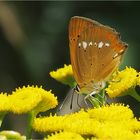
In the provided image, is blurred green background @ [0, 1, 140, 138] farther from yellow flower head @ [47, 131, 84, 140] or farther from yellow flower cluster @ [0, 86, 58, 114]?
yellow flower head @ [47, 131, 84, 140]

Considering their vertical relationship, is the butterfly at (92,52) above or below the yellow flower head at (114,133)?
above

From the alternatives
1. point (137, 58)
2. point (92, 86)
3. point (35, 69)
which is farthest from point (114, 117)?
point (35, 69)

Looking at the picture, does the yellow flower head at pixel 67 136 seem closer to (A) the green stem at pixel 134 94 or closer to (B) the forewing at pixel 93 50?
(A) the green stem at pixel 134 94

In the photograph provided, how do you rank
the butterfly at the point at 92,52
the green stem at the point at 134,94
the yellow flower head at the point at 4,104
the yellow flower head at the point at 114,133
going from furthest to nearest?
1. the butterfly at the point at 92,52
2. the green stem at the point at 134,94
3. the yellow flower head at the point at 4,104
4. the yellow flower head at the point at 114,133

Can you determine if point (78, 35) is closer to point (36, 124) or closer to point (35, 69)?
point (36, 124)

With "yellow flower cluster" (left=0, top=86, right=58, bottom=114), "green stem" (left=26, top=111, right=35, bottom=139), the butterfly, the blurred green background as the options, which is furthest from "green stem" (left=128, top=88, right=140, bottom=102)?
the blurred green background

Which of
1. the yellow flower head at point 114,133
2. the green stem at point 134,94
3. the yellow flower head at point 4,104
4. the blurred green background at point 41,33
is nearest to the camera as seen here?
the yellow flower head at point 114,133

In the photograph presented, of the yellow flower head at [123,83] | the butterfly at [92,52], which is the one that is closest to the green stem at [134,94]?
the yellow flower head at [123,83]
